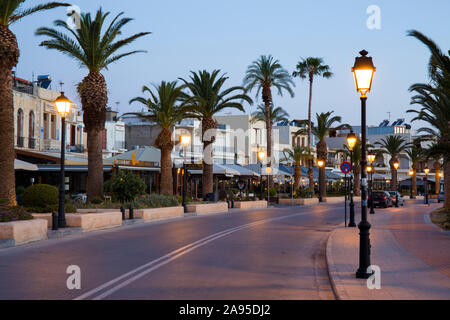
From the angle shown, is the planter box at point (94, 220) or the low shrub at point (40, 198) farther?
the low shrub at point (40, 198)

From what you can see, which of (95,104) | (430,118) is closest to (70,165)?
(95,104)

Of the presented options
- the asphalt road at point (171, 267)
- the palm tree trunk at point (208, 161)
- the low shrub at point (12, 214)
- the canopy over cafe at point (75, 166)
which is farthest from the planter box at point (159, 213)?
the palm tree trunk at point (208, 161)

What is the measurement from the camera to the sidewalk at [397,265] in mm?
9648

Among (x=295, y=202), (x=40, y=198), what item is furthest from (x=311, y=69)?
(x=40, y=198)

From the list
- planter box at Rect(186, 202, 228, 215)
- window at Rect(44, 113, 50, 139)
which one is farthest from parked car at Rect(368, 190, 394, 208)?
window at Rect(44, 113, 50, 139)

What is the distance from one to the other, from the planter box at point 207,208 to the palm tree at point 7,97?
15291mm

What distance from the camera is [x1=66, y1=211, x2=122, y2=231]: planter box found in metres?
22.4

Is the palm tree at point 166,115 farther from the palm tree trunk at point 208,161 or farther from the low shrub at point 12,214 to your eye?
the low shrub at point 12,214

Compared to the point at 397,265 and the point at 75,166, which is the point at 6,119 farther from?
the point at 75,166

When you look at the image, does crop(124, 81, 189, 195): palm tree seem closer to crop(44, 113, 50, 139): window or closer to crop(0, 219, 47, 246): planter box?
crop(44, 113, 50, 139): window

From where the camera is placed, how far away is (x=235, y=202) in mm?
46125

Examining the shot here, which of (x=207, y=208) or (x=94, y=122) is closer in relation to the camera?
(x=94, y=122)

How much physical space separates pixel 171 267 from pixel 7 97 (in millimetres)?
12301

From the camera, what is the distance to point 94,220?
77.0ft
